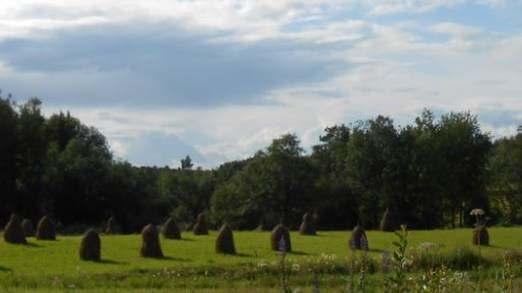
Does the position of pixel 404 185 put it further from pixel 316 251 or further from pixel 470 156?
pixel 316 251

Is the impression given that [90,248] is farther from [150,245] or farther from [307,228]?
[307,228]

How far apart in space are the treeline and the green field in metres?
31.8

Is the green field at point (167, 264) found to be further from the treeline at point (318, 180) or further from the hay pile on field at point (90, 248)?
the treeline at point (318, 180)

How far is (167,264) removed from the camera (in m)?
30.1

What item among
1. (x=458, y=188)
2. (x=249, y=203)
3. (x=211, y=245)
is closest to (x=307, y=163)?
(x=249, y=203)

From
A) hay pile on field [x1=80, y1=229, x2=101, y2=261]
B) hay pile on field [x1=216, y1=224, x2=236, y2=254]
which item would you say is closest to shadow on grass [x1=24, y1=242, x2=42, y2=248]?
hay pile on field [x1=80, y1=229, x2=101, y2=261]

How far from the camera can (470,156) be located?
79.2 meters

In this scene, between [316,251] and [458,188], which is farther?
[458,188]

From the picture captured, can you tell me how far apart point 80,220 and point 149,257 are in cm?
3956

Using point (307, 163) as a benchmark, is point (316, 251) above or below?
below

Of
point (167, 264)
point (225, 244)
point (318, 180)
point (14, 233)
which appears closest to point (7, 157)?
point (318, 180)

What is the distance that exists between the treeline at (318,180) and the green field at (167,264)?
3179cm

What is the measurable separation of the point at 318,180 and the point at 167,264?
48676 millimetres

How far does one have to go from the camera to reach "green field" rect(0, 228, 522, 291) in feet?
82.1
